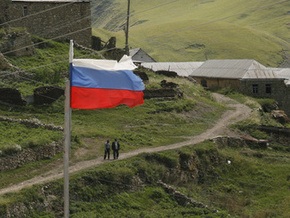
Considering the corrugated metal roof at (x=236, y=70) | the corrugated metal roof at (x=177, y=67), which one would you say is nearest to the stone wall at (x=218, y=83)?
the corrugated metal roof at (x=236, y=70)

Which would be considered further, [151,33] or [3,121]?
[151,33]

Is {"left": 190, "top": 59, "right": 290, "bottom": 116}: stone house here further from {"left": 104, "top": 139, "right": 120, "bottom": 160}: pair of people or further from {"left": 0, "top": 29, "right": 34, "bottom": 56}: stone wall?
{"left": 104, "top": 139, "right": 120, "bottom": 160}: pair of people

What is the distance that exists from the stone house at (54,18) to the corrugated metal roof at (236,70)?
643 inches

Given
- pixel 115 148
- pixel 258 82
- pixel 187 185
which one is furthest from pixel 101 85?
pixel 258 82

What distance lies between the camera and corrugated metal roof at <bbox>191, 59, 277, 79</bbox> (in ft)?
192

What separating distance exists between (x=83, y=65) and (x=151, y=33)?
144 meters

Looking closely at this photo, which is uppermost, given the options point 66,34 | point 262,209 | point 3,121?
point 66,34

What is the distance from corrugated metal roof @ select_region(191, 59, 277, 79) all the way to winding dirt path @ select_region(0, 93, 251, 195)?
3.56 m

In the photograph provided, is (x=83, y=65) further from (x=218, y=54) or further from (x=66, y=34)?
(x=218, y=54)

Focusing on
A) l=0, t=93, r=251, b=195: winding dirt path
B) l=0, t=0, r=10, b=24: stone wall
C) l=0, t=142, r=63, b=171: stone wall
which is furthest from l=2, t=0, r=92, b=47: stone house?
l=0, t=142, r=63, b=171: stone wall

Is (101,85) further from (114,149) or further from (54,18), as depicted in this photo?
(54,18)

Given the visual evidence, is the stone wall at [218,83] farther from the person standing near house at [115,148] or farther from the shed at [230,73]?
the person standing near house at [115,148]

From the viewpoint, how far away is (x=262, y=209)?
29.1m

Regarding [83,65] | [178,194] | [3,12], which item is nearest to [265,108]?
[3,12]
